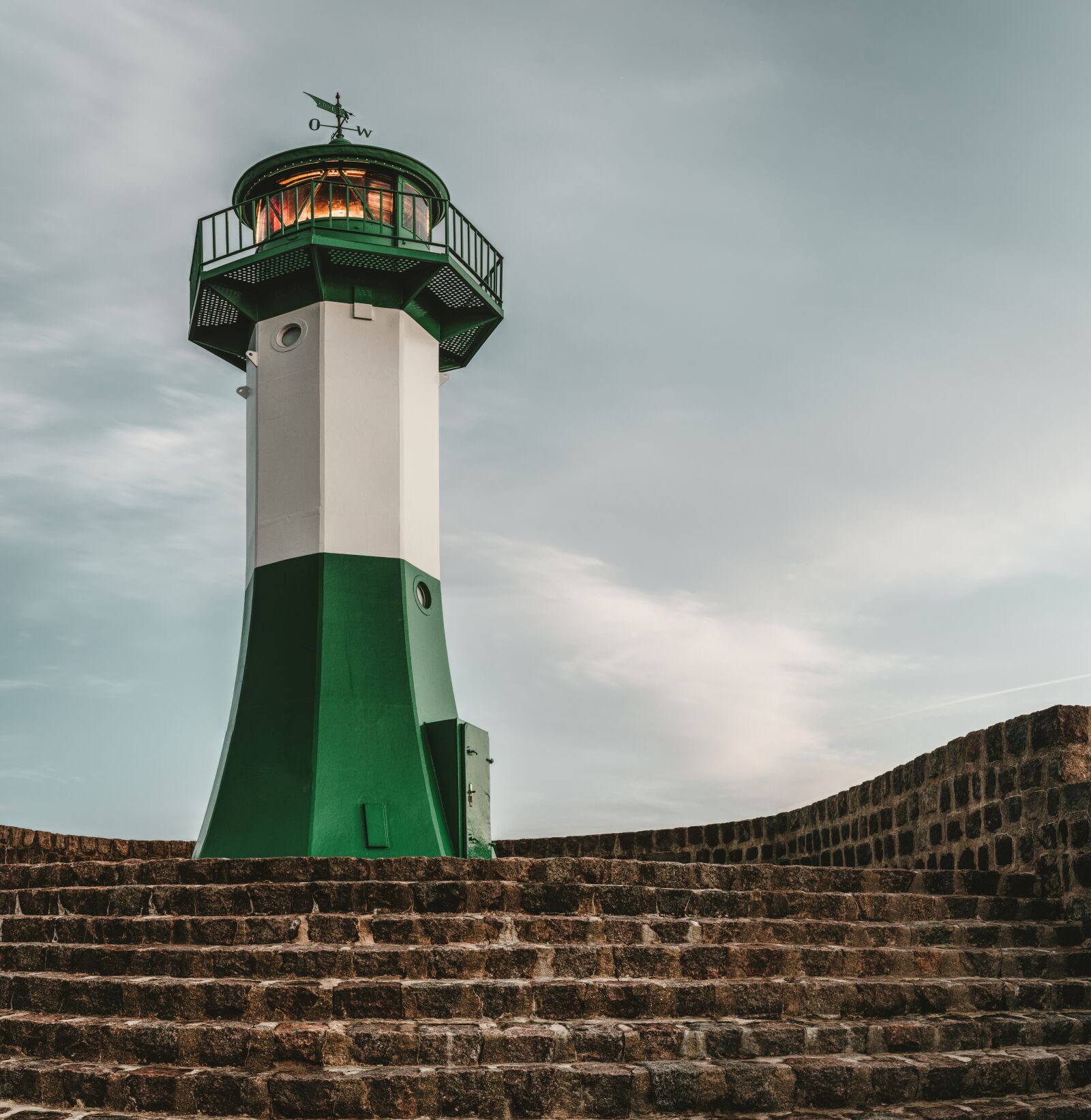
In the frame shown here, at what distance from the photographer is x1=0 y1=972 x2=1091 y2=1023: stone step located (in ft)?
17.5

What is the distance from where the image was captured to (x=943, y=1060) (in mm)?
5375

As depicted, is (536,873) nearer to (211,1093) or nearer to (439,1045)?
(439,1045)

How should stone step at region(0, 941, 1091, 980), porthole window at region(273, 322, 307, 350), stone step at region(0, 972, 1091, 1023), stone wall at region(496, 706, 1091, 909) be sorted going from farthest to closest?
porthole window at region(273, 322, 307, 350)
stone wall at region(496, 706, 1091, 909)
stone step at region(0, 941, 1091, 980)
stone step at region(0, 972, 1091, 1023)

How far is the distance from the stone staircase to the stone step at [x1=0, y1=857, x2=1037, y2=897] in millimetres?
17

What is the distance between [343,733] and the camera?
1031 cm

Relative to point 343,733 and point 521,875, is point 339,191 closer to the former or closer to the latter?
point 343,733

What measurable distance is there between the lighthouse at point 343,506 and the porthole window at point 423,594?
0.03 metres

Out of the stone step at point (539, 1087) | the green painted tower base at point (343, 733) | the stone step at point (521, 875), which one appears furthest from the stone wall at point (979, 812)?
the green painted tower base at point (343, 733)

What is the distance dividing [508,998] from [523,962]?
0.23 metres

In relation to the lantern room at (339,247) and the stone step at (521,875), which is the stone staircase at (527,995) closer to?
the stone step at (521,875)

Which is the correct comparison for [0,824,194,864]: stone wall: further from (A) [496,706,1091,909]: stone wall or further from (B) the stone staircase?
(A) [496,706,1091,909]: stone wall

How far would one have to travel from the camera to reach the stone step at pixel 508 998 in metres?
5.33

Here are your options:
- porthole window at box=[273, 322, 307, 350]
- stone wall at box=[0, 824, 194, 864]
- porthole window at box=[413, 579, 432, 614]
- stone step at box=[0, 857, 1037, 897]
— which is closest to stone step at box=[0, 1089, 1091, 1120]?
stone step at box=[0, 857, 1037, 897]

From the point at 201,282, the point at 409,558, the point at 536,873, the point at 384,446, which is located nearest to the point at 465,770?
the point at 409,558
